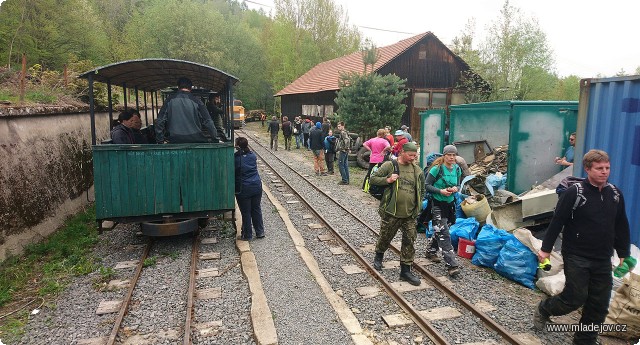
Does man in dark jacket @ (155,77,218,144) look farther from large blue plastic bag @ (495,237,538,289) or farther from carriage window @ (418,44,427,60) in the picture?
carriage window @ (418,44,427,60)

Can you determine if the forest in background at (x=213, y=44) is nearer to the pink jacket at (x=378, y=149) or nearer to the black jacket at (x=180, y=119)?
the black jacket at (x=180, y=119)

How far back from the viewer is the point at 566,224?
150 inches

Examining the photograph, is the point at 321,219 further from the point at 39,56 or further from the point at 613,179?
the point at 39,56

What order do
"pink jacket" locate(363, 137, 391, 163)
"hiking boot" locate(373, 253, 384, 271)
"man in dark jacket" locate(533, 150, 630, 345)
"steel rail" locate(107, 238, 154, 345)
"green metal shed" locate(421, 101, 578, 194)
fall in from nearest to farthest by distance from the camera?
1. "man in dark jacket" locate(533, 150, 630, 345)
2. "steel rail" locate(107, 238, 154, 345)
3. "hiking boot" locate(373, 253, 384, 271)
4. "green metal shed" locate(421, 101, 578, 194)
5. "pink jacket" locate(363, 137, 391, 163)

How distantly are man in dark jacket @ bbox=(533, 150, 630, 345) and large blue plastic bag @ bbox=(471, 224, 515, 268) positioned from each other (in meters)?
2.05

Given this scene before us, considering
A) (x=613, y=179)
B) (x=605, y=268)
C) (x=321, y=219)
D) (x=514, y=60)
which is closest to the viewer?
(x=605, y=268)

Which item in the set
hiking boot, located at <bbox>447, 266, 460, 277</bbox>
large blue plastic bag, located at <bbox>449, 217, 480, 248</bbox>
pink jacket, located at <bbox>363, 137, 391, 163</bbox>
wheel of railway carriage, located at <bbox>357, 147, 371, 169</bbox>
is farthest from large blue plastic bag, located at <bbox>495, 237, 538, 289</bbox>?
wheel of railway carriage, located at <bbox>357, 147, 371, 169</bbox>

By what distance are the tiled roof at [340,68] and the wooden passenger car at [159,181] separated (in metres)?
14.6

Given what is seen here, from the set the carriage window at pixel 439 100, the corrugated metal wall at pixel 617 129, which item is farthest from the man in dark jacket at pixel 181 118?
the carriage window at pixel 439 100

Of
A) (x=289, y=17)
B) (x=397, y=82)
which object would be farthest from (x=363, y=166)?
(x=289, y=17)

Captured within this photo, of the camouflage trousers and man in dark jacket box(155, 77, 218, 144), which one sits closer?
the camouflage trousers

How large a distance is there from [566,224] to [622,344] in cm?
149

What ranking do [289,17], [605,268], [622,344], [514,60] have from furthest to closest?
[289,17], [514,60], [622,344], [605,268]

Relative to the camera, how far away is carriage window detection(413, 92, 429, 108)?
2361 centimetres
